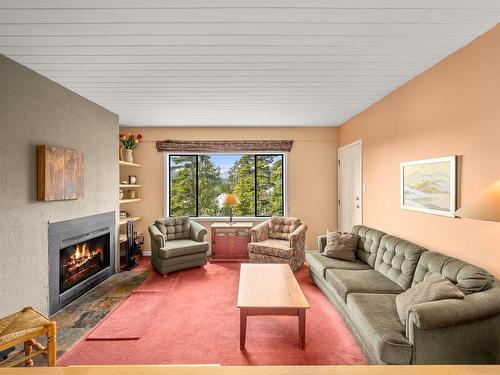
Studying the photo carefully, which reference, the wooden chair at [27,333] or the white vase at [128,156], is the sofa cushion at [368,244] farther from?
the white vase at [128,156]

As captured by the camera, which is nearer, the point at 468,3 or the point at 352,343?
the point at 468,3

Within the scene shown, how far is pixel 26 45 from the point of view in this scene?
223cm

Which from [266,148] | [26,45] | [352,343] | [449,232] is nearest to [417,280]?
[449,232]

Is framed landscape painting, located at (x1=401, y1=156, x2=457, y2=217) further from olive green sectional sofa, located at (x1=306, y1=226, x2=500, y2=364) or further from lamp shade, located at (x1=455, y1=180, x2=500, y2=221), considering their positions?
lamp shade, located at (x1=455, y1=180, x2=500, y2=221)

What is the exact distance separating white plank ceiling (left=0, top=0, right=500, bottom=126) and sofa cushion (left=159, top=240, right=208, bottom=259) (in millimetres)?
2182

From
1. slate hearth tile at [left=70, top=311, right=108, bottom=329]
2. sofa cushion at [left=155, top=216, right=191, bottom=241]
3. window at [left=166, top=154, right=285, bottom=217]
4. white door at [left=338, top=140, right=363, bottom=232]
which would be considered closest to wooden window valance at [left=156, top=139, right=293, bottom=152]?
window at [left=166, top=154, right=285, bottom=217]

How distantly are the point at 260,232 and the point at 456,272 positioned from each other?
9.62 feet

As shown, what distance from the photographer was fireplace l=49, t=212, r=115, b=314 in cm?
302

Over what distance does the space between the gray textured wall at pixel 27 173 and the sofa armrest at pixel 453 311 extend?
3280mm

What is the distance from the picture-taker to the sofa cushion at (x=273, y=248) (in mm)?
4250

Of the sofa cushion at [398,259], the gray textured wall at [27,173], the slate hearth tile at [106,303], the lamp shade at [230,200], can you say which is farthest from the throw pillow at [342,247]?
the gray textured wall at [27,173]

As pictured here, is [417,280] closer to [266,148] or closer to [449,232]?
[449,232]

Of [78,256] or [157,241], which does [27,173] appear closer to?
[78,256]

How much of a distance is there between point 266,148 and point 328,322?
11.0 ft
